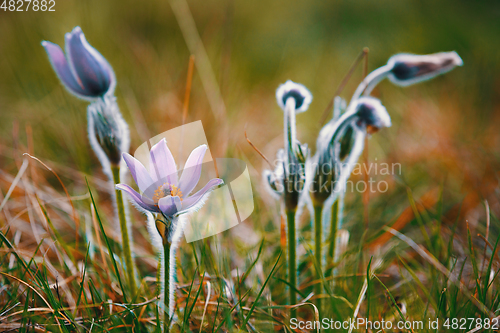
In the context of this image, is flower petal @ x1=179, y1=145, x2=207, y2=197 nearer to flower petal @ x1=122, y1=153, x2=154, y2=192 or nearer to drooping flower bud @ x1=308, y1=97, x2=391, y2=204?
flower petal @ x1=122, y1=153, x2=154, y2=192

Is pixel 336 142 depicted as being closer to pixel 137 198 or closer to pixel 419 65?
pixel 419 65

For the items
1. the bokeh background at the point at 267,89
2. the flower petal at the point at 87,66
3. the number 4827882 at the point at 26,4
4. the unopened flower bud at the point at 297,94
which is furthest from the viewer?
the number 4827882 at the point at 26,4

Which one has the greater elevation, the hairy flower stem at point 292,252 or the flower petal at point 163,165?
the flower petal at point 163,165

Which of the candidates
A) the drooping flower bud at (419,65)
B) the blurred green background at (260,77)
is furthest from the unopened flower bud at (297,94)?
the blurred green background at (260,77)

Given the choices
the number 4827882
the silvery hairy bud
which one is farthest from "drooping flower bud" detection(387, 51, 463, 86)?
the number 4827882

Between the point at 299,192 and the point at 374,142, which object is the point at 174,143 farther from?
the point at 374,142

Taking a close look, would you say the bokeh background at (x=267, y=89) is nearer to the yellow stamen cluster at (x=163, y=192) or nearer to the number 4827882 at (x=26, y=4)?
the number 4827882 at (x=26, y=4)
